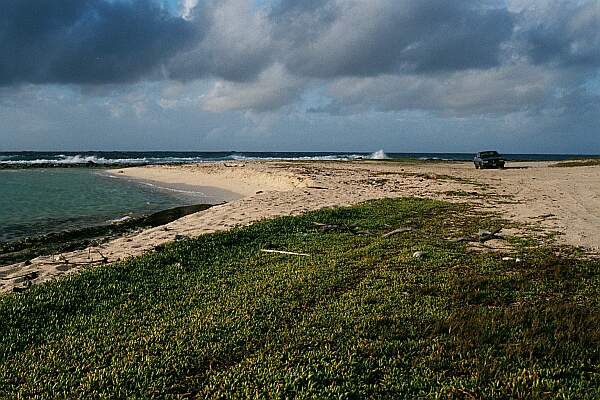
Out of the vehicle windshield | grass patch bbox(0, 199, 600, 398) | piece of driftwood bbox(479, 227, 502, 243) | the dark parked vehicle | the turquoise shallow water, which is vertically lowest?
the turquoise shallow water

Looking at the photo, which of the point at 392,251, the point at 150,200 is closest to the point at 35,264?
the point at 392,251

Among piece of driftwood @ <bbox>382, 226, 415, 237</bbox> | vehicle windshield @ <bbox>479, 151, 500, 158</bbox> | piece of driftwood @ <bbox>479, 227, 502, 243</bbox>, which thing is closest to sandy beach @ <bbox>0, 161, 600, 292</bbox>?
piece of driftwood @ <bbox>479, 227, 502, 243</bbox>

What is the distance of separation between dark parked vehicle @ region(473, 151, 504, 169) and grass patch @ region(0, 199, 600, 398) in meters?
41.4

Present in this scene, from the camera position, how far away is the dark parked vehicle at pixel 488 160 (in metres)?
48.3

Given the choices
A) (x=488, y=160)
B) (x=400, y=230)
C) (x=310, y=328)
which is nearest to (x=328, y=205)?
(x=400, y=230)

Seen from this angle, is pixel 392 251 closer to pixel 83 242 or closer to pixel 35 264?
pixel 35 264

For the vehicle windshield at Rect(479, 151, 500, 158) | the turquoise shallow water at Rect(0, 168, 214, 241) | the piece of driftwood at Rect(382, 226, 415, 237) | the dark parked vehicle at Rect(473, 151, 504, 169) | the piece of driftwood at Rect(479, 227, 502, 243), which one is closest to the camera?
the piece of driftwood at Rect(479, 227, 502, 243)

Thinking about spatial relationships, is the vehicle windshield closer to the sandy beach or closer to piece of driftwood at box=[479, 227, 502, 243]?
the sandy beach

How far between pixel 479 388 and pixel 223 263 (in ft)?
19.2

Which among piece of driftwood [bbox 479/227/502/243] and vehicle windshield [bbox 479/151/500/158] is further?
vehicle windshield [bbox 479/151/500/158]

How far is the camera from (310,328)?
607 cm

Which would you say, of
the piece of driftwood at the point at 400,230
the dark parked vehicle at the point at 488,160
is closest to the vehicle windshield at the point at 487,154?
the dark parked vehicle at the point at 488,160

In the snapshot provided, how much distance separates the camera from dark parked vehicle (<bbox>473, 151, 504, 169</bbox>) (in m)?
48.3

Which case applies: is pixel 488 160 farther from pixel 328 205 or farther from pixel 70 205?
pixel 70 205
